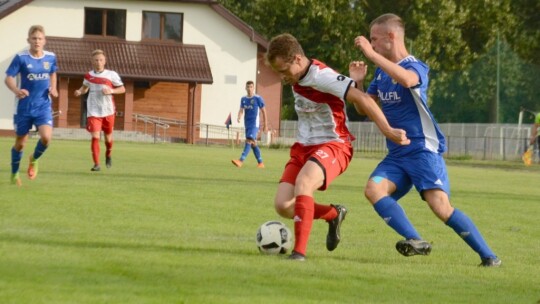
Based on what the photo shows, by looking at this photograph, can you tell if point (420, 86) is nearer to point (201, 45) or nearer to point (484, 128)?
point (484, 128)

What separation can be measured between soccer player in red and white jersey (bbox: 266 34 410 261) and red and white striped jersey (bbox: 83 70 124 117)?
1147 centimetres

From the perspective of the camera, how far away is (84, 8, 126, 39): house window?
2058 inches

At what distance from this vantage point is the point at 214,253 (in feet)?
28.7

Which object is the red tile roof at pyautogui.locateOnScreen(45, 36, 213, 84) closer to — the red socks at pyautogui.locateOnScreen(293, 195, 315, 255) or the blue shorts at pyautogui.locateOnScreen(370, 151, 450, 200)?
the blue shorts at pyautogui.locateOnScreen(370, 151, 450, 200)

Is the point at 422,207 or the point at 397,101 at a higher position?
the point at 397,101

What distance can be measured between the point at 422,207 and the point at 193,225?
510 cm

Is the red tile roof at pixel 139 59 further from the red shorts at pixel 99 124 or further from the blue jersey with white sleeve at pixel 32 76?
the blue jersey with white sleeve at pixel 32 76

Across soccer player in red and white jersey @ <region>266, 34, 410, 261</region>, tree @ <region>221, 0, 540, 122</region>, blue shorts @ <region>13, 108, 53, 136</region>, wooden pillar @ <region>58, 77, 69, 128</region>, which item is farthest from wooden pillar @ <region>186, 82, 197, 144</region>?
soccer player in red and white jersey @ <region>266, 34, 410, 261</region>

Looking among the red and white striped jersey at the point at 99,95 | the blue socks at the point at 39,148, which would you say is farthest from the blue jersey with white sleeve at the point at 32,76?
the red and white striped jersey at the point at 99,95

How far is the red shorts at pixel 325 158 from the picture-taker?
886 cm

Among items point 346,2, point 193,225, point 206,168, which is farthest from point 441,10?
point 193,225

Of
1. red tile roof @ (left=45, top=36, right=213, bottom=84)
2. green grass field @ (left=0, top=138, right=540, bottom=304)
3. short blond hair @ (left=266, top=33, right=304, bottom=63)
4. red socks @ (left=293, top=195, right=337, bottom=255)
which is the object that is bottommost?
green grass field @ (left=0, top=138, right=540, bottom=304)

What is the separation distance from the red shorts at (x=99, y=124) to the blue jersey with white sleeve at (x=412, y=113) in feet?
38.4

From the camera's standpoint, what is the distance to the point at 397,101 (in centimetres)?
886
